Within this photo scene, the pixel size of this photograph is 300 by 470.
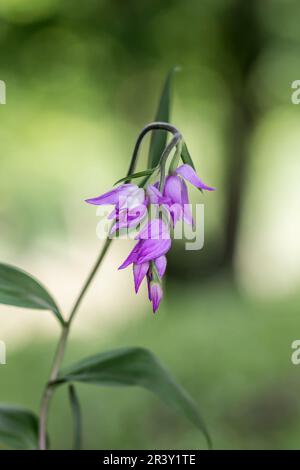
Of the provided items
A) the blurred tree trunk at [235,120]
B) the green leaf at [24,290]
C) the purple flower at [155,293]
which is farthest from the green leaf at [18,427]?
the blurred tree trunk at [235,120]

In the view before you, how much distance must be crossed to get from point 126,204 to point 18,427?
48cm

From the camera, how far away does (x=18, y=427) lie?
957 millimetres

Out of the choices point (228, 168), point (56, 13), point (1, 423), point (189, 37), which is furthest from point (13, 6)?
point (1, 423)

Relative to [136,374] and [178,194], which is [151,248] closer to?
[178,194]

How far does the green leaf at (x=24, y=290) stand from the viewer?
0.88m

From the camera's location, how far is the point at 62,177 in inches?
199

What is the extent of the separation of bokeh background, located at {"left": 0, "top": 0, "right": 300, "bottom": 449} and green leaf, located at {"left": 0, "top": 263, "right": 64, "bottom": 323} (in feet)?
4.76

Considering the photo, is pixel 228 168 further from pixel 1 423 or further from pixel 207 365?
pixel 1 423

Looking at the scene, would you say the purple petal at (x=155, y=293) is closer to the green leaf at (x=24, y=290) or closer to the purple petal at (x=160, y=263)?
the purple petal at (x=160, y=263)

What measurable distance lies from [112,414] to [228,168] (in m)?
2.25
